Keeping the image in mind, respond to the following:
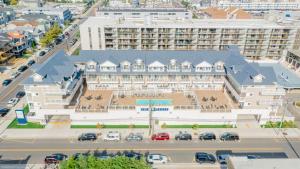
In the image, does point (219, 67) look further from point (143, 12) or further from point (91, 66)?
point (143, 12)

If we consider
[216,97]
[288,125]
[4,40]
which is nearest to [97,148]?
[216,97]

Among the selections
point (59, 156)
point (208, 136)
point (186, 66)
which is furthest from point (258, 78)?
point (59, 156)

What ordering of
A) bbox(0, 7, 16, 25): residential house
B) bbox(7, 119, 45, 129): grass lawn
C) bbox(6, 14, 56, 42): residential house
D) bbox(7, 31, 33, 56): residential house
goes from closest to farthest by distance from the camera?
1. bbox(7, 119, 45, 129): grass lawn
2. bbox(7, 31, 33, 56): residential house
3. bbox(6, 14, 56, 42): residential house
4. bbox(0, 7, 16, 25): residential house

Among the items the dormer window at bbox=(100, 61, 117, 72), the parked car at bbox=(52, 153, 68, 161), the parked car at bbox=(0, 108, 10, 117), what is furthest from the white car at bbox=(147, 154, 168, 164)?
the parked car at bbox=(0, 108, 10, 117)

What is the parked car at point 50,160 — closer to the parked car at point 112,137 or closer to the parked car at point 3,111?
the parked car at point 112,137

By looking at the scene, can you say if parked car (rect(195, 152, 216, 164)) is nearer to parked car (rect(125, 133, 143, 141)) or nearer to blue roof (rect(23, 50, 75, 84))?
parked car (rect(125, 133, 143, 141))

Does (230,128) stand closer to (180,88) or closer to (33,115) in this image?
(180,88)
